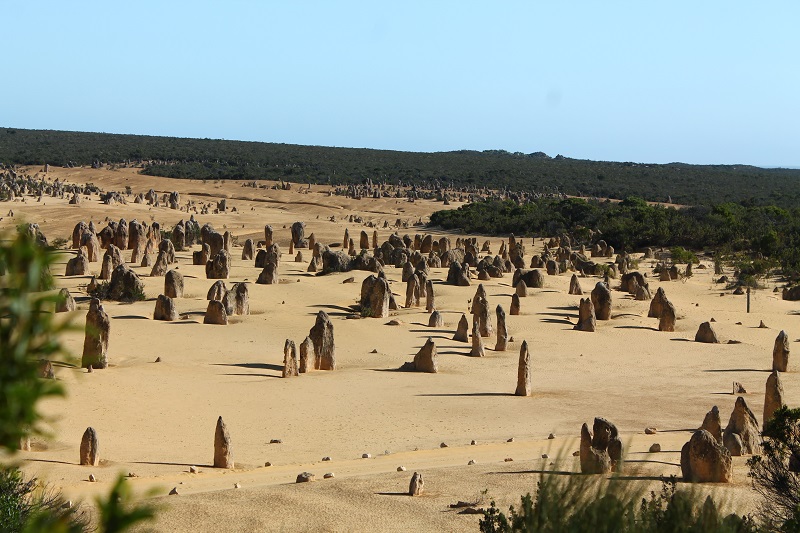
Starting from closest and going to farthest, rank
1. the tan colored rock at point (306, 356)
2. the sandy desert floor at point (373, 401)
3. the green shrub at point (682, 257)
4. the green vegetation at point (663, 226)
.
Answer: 1. the sandy desert floor at point (373, 401)
2. the tan colored rock at point (306, 356)
3. the green shrub at point (682, 257)
4. the green vegetation at point (663, 226)

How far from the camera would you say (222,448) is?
633 inches

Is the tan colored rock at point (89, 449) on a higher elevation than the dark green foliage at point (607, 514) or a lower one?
lower

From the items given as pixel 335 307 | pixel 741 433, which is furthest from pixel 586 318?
pixel 741 433

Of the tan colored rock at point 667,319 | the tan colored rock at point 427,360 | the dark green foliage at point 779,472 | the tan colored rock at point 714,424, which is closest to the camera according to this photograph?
the dark green foliage at point 779,472

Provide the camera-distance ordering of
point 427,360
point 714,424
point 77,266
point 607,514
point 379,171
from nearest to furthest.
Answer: point 607,514, point 714,424, point 427,360, point 77,266, point 379,171

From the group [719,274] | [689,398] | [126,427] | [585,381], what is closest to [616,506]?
[126,427]

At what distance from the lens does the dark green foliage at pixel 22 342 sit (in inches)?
149

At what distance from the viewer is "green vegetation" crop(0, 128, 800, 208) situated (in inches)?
3642

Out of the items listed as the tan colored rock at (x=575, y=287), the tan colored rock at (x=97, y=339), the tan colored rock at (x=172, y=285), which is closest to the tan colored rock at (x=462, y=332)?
the tan colored rock at (x=575, y=287)

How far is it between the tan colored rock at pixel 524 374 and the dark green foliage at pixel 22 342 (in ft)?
60.1

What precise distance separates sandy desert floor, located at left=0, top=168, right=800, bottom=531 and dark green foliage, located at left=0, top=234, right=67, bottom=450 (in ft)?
5.94

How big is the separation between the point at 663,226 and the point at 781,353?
30.3 metres

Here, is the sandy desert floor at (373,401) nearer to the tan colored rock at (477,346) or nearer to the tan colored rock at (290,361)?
the tan colored rock at (290,361)

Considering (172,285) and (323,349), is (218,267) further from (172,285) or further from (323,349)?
(323,349)
